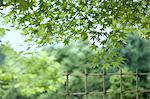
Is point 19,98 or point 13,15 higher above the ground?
point 13,15

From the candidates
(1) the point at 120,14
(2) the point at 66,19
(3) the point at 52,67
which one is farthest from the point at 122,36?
(3) the point at 52,67

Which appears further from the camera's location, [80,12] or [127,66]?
[127,66]

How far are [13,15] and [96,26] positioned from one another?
597 mm

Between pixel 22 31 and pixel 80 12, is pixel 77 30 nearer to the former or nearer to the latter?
pixel 80 12

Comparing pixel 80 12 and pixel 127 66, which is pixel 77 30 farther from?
pixel 127 66

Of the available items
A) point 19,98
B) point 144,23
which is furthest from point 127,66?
point 144,23

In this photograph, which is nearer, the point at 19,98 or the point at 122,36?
the point at 122,36

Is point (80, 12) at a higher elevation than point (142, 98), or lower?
higher

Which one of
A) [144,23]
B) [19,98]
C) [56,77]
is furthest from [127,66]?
[144,23]

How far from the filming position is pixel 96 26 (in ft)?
8.80

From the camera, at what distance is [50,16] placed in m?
2.63

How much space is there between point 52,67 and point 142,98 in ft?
13.0

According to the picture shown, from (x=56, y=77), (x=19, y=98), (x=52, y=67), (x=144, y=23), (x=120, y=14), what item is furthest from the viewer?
(x=19, y=98)

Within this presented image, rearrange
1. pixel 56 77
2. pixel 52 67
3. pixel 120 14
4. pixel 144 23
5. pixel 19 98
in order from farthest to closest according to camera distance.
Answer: pixel 19 98 → pixel 52 67 → pixel 56 77 → pixel 144 23 → pixel 120 14
